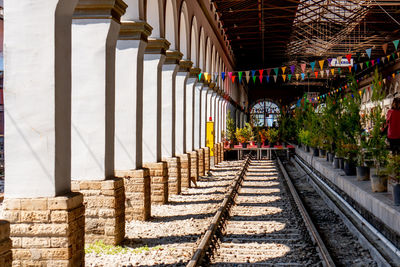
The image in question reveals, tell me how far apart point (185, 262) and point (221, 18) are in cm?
2108

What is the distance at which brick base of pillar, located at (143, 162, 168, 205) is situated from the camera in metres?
9.63

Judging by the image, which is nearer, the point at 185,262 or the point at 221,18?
the point at 185,262

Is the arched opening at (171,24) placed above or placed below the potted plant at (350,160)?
above

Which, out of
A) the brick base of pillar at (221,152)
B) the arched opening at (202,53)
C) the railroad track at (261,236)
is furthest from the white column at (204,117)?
the railroad track at (261,236)

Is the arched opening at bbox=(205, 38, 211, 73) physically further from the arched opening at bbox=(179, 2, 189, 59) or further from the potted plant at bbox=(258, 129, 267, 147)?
the potted plant at bbox=(258, 129, 267, 147)

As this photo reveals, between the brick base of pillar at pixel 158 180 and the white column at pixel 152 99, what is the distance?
16 cm

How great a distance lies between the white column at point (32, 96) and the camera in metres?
5.02

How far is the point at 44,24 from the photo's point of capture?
5023mm

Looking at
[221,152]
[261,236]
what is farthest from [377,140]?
[221,152]

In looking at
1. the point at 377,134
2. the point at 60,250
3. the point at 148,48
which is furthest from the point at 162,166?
the point at 60,250

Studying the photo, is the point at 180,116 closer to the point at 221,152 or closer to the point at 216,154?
the point at 216,154

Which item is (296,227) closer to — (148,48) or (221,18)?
(148,48)

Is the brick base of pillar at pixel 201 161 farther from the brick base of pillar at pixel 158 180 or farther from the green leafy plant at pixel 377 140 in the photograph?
the green leafy plant at pixel 377 140

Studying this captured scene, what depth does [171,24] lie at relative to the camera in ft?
40.3
